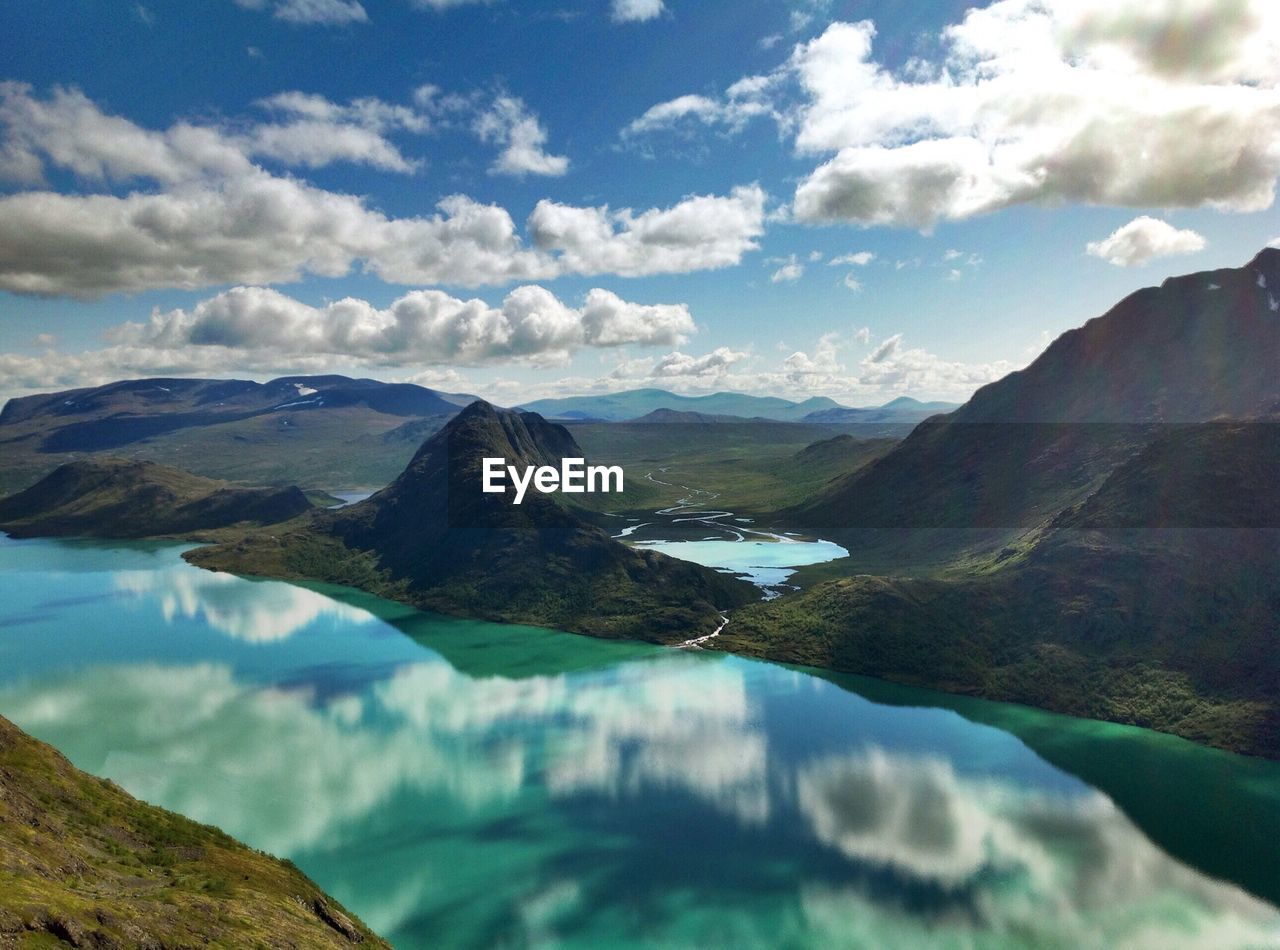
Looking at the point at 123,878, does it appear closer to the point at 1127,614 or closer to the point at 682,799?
the point at 682,799

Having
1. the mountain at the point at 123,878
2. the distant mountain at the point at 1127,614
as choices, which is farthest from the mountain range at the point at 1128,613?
the mountain at the point at 123,878

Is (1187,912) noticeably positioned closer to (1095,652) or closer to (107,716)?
(1095,652)

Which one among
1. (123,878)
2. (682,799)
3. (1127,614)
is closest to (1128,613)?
(1127,614)

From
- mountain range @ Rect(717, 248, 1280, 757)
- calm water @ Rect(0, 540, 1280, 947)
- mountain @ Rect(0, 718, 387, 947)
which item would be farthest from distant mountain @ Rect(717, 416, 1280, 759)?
mountain @ Rect(0, 718, 387, 947)

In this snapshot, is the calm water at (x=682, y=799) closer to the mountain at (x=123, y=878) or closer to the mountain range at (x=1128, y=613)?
the mountain range at (x=1128, y=613)

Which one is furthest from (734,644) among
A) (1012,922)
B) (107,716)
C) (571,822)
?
(107,716)
